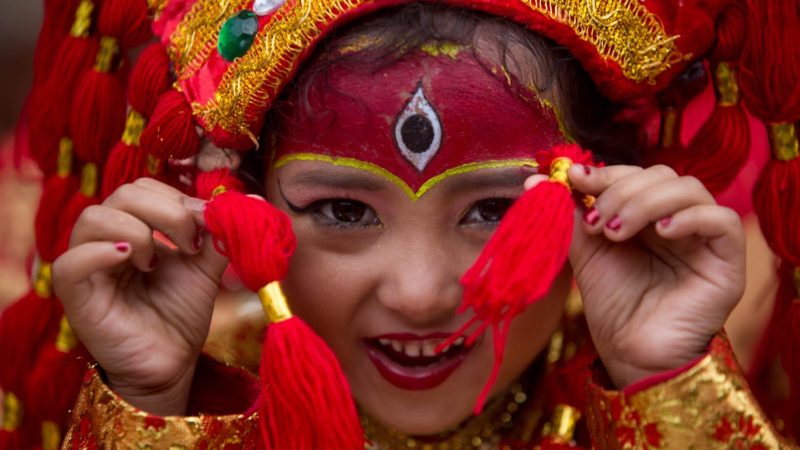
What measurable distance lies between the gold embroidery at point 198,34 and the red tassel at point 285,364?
0.27m

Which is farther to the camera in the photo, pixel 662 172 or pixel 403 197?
pixel 403 197

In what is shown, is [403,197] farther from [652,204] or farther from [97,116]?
[97,116]

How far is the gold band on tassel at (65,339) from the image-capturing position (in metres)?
1.69

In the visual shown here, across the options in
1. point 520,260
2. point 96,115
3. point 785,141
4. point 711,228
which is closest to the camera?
point 520,260

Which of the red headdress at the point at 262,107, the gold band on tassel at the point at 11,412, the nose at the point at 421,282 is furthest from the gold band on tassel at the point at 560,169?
the gold band on tassel at the point at 11,412

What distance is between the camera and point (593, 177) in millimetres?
1329

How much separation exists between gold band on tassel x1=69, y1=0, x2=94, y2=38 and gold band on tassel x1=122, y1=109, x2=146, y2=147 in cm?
16

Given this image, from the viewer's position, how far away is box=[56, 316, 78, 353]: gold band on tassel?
66.7 inches

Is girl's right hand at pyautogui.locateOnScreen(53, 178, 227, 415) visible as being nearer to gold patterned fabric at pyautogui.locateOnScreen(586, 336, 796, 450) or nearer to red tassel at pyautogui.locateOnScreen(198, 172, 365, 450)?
red tassel at pyautogui.locateOnScreen(198, 172, 365, 450)

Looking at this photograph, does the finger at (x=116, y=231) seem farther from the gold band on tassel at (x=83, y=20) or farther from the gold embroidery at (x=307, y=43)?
the gold band on tassel at (x=83, y=20)

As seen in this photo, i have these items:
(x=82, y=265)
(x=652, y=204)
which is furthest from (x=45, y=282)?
(x=652, y=204)

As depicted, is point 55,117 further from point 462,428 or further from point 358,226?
point 462,428

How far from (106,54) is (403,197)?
1.82ft

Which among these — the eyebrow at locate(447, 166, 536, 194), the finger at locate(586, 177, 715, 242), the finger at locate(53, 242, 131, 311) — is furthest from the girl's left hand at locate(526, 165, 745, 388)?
the finger at locate(53, 242, 131, 311)
